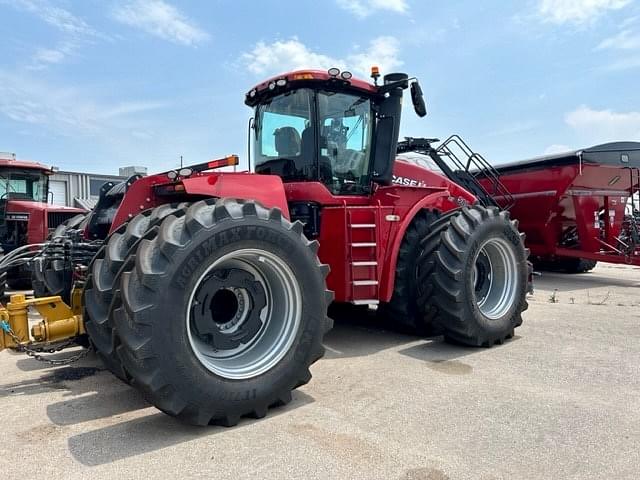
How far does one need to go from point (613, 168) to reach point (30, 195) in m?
11.9

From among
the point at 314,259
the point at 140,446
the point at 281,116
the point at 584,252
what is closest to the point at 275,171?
the point at 281,116

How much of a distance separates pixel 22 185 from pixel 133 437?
9793 mm

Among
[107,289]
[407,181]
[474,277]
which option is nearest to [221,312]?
[107,289]

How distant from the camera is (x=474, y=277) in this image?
17.8ft

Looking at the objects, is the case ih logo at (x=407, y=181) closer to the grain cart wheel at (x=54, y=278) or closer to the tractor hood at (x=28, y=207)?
the grain cart wheel at (x=54, y=278)

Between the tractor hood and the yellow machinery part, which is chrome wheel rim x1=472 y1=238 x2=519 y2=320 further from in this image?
the tractor hood

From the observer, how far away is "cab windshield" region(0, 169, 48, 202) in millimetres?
10812

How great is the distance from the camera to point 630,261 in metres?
9.90

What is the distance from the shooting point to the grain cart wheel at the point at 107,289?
3.26m

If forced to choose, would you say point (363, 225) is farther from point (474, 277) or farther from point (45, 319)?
point (45, 319)

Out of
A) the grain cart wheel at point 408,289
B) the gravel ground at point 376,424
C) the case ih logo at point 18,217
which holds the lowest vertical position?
the gravel ground at point 376,424

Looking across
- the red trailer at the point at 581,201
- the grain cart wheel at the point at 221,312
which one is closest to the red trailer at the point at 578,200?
the red trailer at the point at 581,201

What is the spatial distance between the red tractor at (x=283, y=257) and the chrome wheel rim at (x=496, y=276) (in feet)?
0.05

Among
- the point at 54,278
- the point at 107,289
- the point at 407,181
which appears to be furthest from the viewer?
the point at 407,181
